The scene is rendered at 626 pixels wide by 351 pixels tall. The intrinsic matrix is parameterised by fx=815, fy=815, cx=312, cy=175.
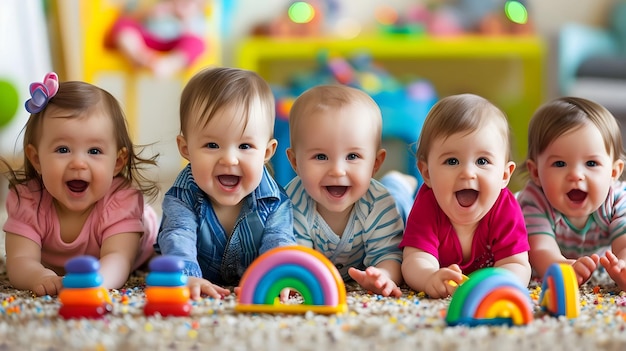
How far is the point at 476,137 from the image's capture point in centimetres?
130

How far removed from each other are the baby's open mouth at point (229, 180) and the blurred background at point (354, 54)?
5.15ft

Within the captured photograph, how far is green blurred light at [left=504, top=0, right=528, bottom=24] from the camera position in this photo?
370 cm

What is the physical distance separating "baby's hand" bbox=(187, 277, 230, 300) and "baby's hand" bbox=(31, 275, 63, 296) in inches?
8.3

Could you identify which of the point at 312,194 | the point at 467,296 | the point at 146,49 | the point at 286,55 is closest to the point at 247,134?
the point at 312,194

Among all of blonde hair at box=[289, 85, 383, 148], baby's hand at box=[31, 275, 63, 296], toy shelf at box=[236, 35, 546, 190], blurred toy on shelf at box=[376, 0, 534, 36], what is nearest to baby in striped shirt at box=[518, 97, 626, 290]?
blonde hair at box=[289, 85, 383, 148]

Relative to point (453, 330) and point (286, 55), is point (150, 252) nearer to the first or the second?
point (453, 330)

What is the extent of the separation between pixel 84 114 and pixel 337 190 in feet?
1.45

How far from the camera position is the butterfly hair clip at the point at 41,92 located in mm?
1345

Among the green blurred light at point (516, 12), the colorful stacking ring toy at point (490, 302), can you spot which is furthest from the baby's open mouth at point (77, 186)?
the green blurred light at point (516, 12)

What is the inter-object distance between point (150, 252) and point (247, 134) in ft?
1.23

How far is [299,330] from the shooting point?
1.00 m

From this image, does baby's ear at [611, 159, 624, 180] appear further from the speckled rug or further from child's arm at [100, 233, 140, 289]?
child's arm at [100, 233, 140, 289]

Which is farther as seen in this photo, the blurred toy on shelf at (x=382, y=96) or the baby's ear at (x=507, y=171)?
the blurred toy on shelf at (x=382, y=96)

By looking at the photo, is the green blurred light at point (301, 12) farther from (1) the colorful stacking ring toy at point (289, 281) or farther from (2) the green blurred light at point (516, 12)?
(1) the colorful stacking ring toy at point (289, 281)
